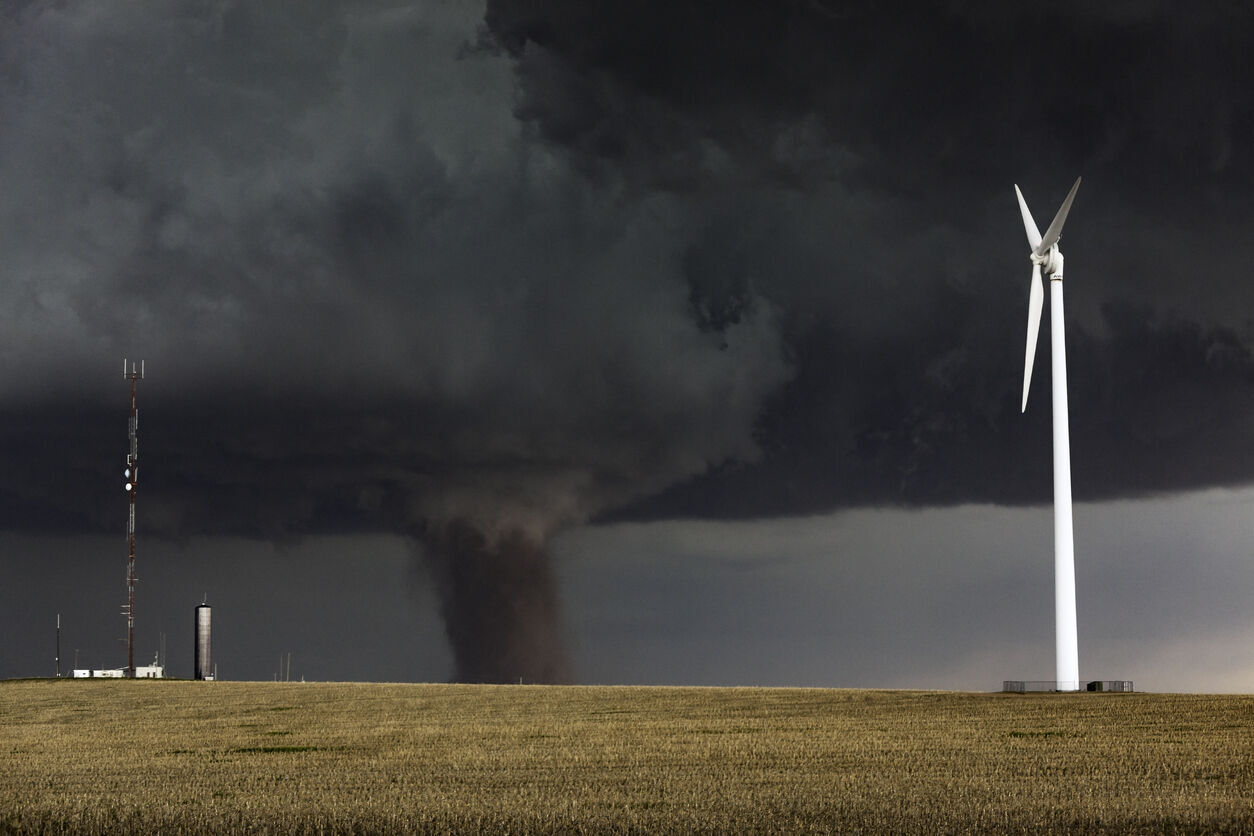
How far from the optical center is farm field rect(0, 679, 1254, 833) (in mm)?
32156

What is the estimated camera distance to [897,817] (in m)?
31.9

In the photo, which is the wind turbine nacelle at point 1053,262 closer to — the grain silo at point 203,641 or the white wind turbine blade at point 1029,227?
the white wind turbine blade at point 1029,227

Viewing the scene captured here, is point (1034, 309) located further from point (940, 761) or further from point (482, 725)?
point (940, 761)

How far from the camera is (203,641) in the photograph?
16662 centimetres

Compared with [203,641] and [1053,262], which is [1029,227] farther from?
[203,641]

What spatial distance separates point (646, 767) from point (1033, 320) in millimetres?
75156

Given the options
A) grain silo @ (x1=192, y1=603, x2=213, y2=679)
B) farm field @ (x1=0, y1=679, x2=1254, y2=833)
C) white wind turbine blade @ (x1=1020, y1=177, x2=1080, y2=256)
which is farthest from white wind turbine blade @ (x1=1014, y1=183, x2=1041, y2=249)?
grain silo @ (x1=192, y1=603, x2=213, y2=679)

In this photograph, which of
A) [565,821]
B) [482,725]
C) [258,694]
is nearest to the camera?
[565,821]

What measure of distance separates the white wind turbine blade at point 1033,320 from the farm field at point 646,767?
25590 mm

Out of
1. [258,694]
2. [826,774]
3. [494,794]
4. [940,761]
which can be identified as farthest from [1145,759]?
[258,694]

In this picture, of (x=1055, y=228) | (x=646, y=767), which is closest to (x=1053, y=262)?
(x=1055, y=228)

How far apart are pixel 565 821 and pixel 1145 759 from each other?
25723mm

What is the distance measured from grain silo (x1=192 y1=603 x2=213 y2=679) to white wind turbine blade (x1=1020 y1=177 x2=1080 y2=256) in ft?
340

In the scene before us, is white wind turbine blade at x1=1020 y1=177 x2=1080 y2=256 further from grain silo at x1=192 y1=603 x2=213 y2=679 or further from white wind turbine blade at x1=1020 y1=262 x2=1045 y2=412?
grain silo at x1=192 y1=603 x2=213 y2=679
